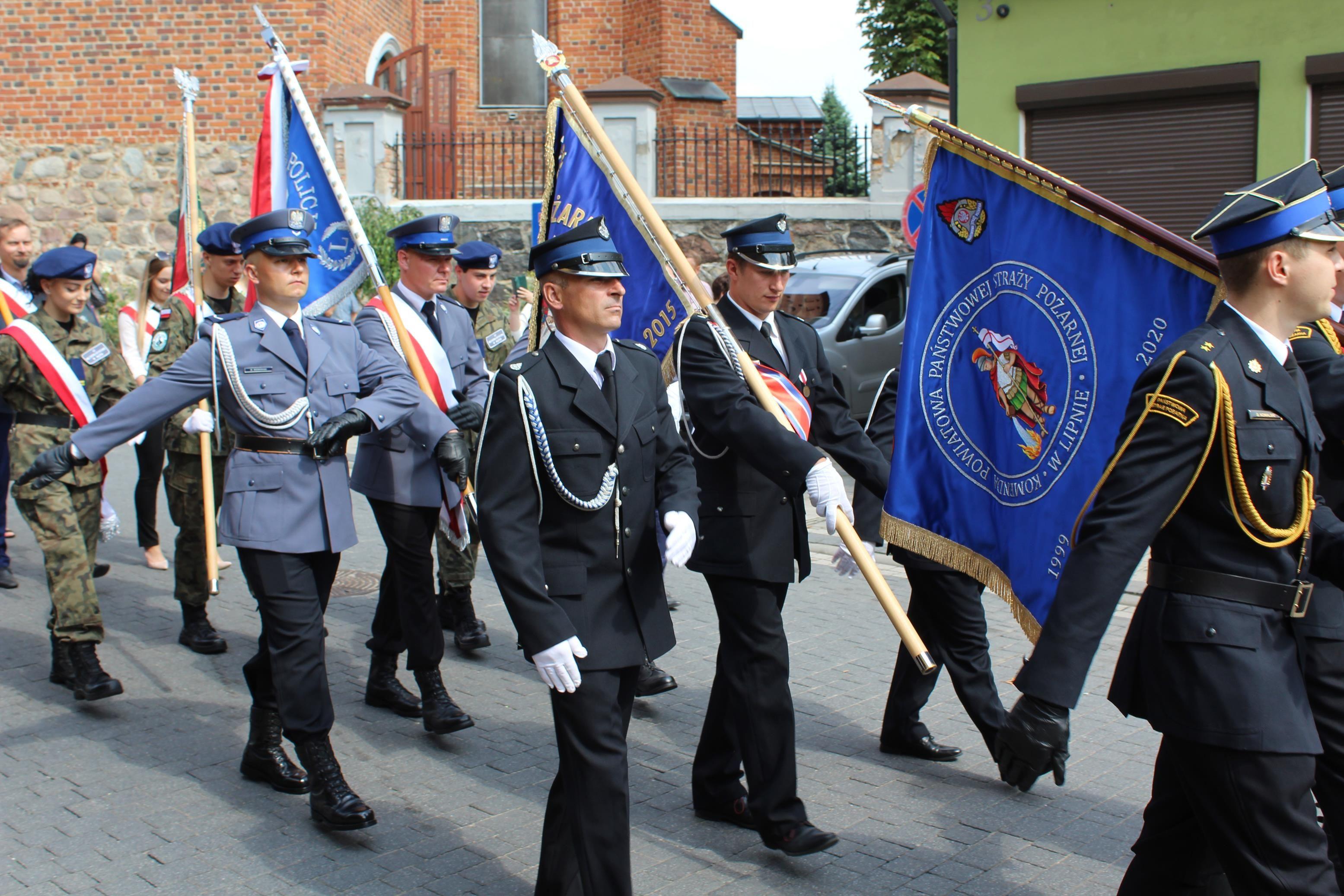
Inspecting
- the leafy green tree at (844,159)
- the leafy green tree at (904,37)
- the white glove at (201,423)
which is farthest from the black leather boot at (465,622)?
the leafy green tree at (904,37)

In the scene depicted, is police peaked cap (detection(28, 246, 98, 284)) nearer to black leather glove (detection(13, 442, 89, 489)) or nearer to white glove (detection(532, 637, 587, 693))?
black leather glove (detection(13, 442, 89, 489))

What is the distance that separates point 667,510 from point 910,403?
117 cm

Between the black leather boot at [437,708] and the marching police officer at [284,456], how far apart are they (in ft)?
2.21

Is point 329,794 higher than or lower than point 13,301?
lower

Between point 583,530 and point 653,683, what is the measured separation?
256 centimetres

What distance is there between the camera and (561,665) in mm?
3398

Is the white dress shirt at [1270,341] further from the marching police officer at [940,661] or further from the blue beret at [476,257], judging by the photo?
the blue beret at [476,257]

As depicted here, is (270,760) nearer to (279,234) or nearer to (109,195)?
(279,234)

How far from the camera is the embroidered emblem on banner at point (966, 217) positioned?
4.24 m

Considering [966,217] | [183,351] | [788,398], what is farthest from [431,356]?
[966,217]

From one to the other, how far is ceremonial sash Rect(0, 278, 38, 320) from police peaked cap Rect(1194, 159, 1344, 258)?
22.1 feet

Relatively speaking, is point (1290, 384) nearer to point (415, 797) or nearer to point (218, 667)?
point (415, 797)

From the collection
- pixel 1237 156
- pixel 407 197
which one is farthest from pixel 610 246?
pixel 407 197

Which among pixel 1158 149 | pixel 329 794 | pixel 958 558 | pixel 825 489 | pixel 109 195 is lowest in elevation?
pixel 329 794
